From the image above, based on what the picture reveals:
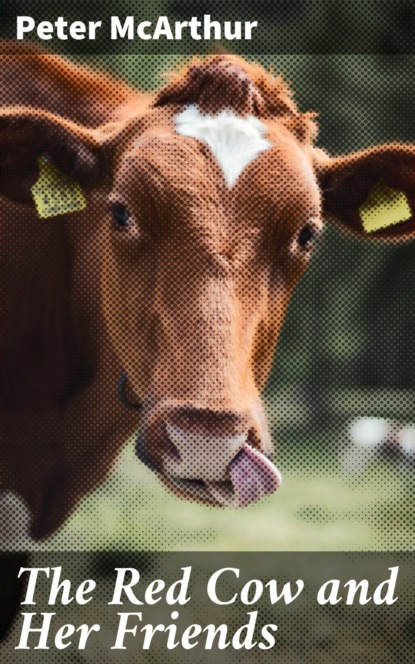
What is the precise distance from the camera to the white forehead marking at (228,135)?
3430 mm

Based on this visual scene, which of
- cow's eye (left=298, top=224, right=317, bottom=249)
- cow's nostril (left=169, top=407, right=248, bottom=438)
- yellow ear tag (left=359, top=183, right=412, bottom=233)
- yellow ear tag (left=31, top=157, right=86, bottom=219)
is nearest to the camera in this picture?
cow's nostril (left=169, top=407, right=248, bottom=438)

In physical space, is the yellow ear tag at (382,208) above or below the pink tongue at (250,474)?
above

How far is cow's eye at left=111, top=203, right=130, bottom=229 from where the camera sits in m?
3.52

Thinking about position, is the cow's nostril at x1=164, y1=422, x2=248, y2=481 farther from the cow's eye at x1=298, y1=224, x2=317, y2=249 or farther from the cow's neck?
the cow's neck

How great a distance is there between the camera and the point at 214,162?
11.2ft

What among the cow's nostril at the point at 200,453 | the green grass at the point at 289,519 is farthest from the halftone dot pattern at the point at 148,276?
the green grass at the point at 289,519

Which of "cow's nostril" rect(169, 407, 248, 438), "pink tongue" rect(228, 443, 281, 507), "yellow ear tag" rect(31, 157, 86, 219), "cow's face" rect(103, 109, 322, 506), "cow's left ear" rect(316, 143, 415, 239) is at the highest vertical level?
"cow's left ear" rect(316, 143, 415, 239)

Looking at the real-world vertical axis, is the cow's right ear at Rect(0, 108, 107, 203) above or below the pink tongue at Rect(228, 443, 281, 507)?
above

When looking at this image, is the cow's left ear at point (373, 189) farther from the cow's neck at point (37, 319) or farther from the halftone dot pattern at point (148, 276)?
the cow's neck at point (37, 319)

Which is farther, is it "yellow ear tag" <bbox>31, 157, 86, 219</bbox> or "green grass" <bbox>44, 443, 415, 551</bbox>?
"green grass" <bbox>44, 443, 415, 551</bbox>

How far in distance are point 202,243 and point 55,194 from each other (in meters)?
0.72

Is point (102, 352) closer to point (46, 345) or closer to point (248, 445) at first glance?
point (46, 345)

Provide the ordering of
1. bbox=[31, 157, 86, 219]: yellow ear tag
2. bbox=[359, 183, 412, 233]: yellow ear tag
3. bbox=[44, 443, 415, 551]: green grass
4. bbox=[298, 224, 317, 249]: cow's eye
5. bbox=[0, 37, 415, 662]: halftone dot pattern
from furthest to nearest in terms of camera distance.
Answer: bbox=[44, 443, 415, 551]: green grass, bbox=[359, 183, 412, 233]: yellow ear tag, bbox=[31, 157, 86, 219]: yellow ear tag, bbox=[298, 224, 317, 249]: cow's eye, bbox=[0, 37, 415, 662]: halftone dot pattern

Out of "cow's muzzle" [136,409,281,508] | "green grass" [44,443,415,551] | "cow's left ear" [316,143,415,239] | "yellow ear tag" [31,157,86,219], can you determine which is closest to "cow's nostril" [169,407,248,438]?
"cow's muzzle" [136,409,281,508]
